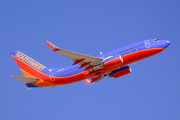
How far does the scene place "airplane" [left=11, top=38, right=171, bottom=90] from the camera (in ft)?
150

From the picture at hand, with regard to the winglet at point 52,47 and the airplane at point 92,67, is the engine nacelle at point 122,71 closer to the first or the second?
the airplane at point 92,67

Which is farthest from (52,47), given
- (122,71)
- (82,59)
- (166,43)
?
(166,43)

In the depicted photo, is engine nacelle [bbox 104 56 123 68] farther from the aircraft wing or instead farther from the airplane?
the aircraft wing

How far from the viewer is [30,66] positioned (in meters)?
53.6

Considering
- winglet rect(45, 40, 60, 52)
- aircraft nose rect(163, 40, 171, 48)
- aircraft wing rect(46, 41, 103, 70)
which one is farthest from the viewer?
aircraft nose rect(163, 40, 171, 48)

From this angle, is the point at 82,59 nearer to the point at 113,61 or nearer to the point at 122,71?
the point at 113,61

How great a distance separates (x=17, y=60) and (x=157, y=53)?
1091 inches

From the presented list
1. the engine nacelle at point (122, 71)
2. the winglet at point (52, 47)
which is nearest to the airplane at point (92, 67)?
the engine nacelle at point (122, 71)

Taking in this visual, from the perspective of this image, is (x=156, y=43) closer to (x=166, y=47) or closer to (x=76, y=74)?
(x=166, y=47)

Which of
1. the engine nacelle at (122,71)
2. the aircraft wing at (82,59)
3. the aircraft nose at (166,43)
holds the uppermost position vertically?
the aircraft nose at (166,43)

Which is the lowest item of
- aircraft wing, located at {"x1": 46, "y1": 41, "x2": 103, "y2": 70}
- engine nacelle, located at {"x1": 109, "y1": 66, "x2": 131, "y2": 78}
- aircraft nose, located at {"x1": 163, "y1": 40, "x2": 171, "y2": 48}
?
engine nacelle, located at {"x1": 109, "y1": 66, "x2": 131, "y2": 78}

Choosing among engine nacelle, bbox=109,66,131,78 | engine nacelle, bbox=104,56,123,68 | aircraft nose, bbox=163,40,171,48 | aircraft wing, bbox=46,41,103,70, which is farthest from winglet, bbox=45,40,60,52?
aircraft nose, bbox=163,40,171,48

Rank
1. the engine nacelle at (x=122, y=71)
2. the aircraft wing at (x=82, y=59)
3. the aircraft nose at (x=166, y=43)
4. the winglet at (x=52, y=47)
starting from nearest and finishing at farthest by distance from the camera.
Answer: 1. the winglet at (x=52, y=47)
2. the aircraft wing at (x=82, y=59)
3. the aircraft nose at (x=166, y=43)
4. the engine nacelle at (x=122, y=71)

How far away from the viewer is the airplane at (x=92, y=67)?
150ft
